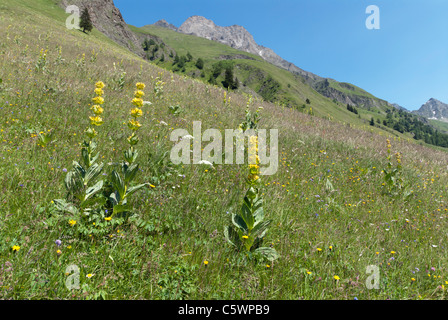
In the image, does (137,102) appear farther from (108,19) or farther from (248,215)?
(108,19)

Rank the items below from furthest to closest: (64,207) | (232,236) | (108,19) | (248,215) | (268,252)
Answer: (108,19) → (232,236) → (248,215) → (268,252) → (64,207)

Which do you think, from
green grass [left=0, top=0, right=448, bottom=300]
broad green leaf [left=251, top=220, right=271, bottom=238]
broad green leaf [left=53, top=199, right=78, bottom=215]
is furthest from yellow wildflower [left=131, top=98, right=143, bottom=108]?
broad green leaf [left=251, top=220, right=271, bottom=238]

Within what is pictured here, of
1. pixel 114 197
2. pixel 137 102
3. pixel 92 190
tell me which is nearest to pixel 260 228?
pixel 114 197

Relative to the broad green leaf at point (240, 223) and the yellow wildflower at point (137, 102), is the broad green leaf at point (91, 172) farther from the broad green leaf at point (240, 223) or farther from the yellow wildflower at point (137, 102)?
the broad green leaf at point (240, 223)

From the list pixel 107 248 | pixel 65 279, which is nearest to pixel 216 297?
pixel 107 248

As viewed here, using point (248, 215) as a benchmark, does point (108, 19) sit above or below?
above

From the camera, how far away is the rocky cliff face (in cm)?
7258

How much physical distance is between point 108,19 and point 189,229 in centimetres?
10419

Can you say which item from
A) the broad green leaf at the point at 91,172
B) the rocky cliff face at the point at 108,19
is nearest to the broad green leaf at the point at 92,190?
the broad green leaf at the point at 91,172

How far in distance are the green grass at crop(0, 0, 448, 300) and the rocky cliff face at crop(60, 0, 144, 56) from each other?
269 feet

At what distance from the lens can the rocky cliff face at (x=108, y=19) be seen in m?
72.6

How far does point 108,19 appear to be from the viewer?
272ft

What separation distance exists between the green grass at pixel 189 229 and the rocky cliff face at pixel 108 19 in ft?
269
